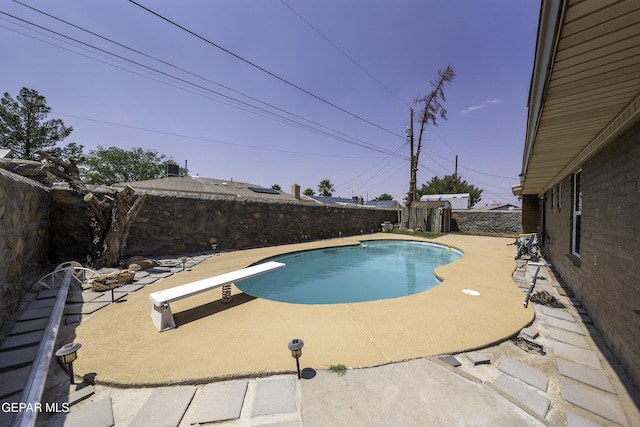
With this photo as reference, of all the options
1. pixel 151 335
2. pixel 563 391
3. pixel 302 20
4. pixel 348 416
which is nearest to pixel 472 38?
pixel 302 20

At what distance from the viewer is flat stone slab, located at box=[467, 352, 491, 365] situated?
2258mm

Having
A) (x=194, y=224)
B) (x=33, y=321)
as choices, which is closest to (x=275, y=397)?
(x=33, y=321)

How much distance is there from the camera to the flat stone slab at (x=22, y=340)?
2154 millimetres

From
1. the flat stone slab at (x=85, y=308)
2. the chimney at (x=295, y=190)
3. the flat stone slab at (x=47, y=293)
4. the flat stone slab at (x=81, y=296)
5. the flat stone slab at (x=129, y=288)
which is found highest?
the chimney at (x=295, y=190)

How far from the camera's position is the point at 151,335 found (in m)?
2.84

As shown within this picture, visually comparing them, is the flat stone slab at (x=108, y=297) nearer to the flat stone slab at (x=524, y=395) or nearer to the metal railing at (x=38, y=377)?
the metal railing at (x=38, y=377)

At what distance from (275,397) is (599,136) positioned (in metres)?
4.66

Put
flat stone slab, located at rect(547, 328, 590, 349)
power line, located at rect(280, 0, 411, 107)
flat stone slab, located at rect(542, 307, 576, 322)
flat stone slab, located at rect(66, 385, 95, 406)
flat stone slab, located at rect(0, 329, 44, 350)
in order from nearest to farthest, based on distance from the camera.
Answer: flat stone slab, located at rect(66, 385, 95, 406) < flat stone slab, located at rect(0, 329, 44, 350) < flat stone slab, located at rect(547, 328, 590, 349) < flat stone slab, located at rect(542, 307, 576, 322) < power line, located at rect(280, 0, 411, 107)

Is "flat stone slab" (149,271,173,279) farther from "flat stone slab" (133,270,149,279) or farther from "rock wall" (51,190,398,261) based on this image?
"rock wall" (51,190,398,261)

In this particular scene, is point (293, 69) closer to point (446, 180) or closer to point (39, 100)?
point (39, 100)

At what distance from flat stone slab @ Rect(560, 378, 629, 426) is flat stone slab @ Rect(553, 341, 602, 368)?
506 millimetres

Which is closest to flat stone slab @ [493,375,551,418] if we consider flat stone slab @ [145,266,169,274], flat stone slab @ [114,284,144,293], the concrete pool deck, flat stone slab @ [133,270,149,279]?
the concrete pool deck

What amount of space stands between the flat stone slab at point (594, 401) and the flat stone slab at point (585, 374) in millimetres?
100

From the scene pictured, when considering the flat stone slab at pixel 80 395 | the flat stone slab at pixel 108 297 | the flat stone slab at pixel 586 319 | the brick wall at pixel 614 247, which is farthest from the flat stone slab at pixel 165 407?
the flat stone slab at pixel 586 319
